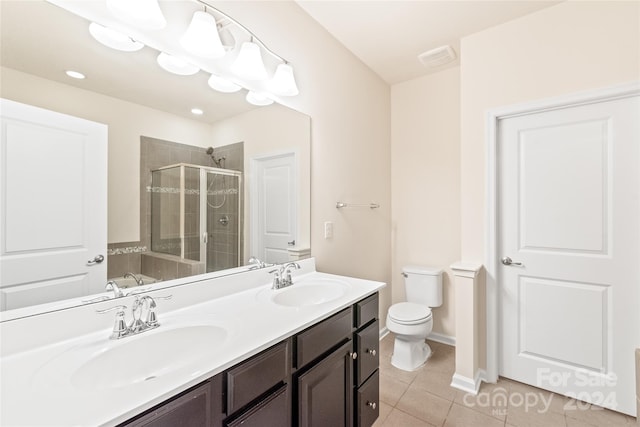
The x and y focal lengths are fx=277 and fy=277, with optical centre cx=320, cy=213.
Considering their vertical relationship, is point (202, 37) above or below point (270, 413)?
above

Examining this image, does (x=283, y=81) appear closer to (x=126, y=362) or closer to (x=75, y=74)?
(x=75, y=74)

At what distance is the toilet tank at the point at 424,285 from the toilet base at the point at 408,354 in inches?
16.1

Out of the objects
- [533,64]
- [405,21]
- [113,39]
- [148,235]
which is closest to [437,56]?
[405,21]

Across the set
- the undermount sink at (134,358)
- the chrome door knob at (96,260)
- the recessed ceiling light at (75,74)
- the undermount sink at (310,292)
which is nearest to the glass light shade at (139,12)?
the recessed ceiling light at (75,74)

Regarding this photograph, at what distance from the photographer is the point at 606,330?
1752 mm

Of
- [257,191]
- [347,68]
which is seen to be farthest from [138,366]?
[347,68]

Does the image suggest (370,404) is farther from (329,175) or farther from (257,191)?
(329,175)

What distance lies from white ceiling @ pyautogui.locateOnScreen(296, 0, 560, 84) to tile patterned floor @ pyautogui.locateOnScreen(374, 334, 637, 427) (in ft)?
8.60

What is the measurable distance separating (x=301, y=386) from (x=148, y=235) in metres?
0.85

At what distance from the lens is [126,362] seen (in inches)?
34.8

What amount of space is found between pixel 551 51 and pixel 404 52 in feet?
3.32

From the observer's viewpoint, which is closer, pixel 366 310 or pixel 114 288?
pixel 114 288

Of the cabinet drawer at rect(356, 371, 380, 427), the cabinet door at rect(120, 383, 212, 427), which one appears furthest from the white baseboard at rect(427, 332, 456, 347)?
the cabinet door at rect(120, 383, 212, 427)

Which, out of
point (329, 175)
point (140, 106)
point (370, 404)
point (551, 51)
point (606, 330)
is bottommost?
point (370, 404)
